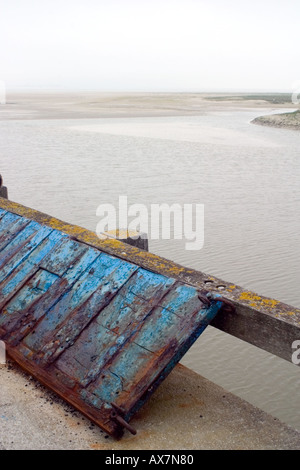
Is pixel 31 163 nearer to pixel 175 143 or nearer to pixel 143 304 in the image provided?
pixel 175 143

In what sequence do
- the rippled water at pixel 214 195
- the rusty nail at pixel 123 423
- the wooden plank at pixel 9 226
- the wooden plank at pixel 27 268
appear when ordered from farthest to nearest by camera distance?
the rippled water at pixel 214 195
the wooden plank at pixel 9 226
the wooden plank at pixel 27 268
the rusty nail at pixel 123 423
